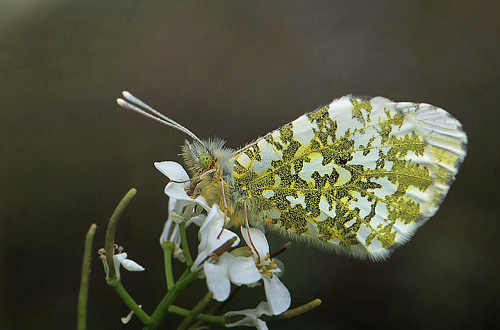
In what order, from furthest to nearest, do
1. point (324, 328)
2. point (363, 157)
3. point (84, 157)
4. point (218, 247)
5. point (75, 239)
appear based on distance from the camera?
point (84, 157), point (75, 239), point (324, 328), point (363, 157), point (218, 247)

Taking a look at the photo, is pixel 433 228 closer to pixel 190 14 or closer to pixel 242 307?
pixel 242 307

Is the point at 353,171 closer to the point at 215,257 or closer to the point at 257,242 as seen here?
the point at 257,242

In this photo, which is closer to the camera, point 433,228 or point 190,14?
point 433,228

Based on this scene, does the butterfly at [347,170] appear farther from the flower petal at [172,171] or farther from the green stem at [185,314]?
the green stem at [185,314]

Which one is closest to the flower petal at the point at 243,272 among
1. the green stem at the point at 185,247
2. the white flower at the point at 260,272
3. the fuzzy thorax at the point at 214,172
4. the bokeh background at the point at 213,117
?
the white flower at the point at 260,272

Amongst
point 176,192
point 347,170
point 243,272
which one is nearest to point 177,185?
point 176,192

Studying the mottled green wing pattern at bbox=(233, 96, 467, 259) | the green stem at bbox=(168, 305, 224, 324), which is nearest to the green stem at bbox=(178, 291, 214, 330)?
the green stem at bbox=(168, 305, 224, 324)

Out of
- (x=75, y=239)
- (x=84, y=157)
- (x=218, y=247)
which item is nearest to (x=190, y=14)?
(x=84, y=157)

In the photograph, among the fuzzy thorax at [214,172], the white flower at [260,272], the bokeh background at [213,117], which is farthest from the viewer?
the bokeh background at [213,117]
